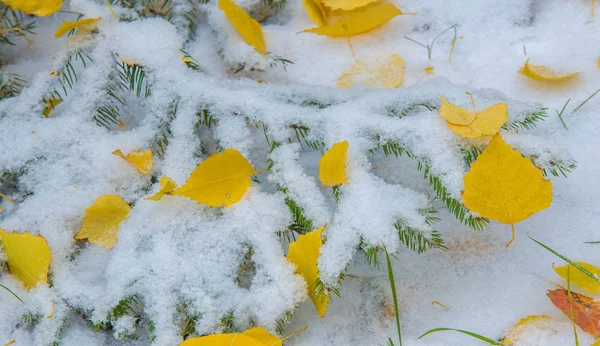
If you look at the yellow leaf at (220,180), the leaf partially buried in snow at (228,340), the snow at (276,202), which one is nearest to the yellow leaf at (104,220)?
the snow at (276,202)

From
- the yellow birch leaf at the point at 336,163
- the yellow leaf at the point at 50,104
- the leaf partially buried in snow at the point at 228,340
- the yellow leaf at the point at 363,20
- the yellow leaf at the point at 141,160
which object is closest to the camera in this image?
the leaf partially buried in snow at the point at 228,340

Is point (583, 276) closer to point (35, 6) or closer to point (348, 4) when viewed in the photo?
point (348, 4)

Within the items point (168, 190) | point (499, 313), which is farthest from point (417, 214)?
point (168, 190)

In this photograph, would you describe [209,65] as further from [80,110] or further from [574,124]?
[574,124]

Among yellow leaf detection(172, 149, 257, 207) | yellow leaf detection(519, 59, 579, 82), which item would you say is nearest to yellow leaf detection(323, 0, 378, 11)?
yellow leaf detection(519, 59, 579, 82)

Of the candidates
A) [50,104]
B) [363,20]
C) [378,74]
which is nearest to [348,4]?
[363,20]

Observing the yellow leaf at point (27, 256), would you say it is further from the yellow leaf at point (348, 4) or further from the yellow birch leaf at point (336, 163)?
the yellow leaf at point (348, 4)

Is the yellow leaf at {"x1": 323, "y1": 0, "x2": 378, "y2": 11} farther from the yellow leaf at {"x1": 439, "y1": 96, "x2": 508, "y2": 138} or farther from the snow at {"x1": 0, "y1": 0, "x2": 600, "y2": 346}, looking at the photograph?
the yellow leaf at {"x1": 439, "y1": 96, "x2": 508, "y2": 138}
